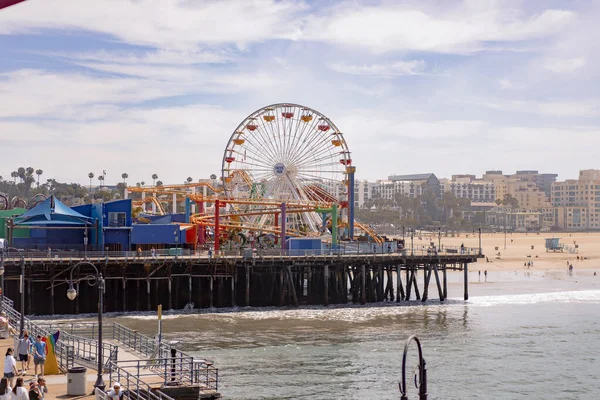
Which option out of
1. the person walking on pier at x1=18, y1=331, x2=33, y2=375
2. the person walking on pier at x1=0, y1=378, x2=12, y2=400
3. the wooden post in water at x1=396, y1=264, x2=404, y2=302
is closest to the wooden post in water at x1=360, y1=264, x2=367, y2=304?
the wooden post in water at x1=396, y1=264, x2=404, y2=302

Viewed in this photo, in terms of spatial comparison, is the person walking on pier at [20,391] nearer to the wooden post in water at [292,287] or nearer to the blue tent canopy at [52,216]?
the wooden post in water at [292,287]

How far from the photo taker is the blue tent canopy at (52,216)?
65287 mm

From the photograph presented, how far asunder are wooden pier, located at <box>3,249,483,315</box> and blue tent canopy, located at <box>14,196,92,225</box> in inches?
249

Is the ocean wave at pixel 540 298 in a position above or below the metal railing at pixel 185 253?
below

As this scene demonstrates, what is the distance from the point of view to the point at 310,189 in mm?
89375

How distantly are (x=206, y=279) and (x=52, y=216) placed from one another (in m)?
12.9

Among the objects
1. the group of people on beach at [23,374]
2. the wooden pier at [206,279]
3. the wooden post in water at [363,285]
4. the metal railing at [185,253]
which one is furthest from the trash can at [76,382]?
the wooden post in water at [363,285]

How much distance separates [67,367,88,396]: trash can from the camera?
24078 mm

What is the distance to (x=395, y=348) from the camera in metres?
45.9

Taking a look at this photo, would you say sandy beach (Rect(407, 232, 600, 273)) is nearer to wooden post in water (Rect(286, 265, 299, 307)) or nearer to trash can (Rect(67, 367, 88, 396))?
wooden post in water (Rect(286, 265, 299, 307))

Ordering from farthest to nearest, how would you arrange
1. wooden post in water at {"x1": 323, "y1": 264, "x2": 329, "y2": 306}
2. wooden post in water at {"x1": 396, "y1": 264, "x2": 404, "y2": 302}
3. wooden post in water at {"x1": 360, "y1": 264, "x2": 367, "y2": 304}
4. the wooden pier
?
wooden post in water at {"x1": 396, "y1": 264, "x2": 404, "y2": 302}, wooden post in water at {"x1": 360, "y1": 264, "x2": 367, "y2": 304}, wooden post in water at {"x1": 323, "y1": 264, "x2": 329, "y2": 306}, the wooden pier

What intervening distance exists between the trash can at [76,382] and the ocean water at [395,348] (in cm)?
1011

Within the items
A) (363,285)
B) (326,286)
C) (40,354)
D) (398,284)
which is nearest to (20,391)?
(40,354)

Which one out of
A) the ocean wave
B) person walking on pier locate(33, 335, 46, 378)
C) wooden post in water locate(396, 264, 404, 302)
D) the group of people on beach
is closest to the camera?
the group of people on beach
